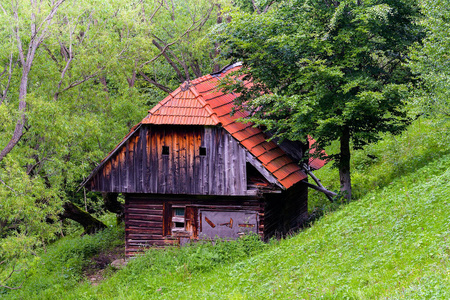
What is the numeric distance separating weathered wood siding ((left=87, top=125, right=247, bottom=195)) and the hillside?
2.07m

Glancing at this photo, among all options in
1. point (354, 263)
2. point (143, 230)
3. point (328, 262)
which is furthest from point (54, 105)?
point (354, 263)

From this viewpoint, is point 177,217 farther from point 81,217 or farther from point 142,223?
point 81,217

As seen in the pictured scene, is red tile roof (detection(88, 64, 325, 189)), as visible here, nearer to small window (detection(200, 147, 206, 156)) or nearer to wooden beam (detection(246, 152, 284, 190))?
wooden beam (detection(246, 152, 284, 190))

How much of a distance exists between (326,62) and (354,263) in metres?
7.34

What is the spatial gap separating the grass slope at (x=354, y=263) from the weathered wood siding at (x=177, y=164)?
2616 mm

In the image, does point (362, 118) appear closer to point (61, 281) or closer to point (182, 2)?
point (61, 281)

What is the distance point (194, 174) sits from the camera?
14.8m

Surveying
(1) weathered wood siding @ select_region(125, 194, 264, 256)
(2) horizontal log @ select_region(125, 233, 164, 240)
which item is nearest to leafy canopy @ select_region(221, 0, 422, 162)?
(1) weathered wood siding @ select_region(125, 194, 264, 256)

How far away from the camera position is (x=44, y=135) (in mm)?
13773

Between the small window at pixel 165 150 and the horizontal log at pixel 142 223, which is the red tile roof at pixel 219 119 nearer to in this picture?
the small window at pixel 165 150

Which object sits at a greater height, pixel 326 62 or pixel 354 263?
pixel 326 62

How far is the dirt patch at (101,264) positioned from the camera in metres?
15.3

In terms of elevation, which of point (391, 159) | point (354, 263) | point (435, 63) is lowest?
point (354, 263)

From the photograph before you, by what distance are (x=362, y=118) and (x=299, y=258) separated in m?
5.16
